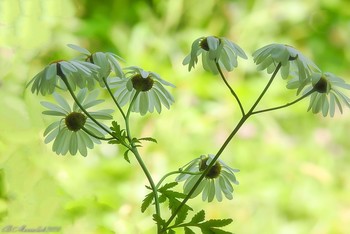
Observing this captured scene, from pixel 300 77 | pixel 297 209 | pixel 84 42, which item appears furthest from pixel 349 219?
pixel 300 77

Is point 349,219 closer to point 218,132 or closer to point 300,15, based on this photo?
point 218,132

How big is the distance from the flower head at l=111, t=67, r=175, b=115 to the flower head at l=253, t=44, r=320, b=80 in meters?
0.07

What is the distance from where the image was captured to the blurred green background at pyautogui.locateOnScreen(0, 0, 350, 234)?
101cm

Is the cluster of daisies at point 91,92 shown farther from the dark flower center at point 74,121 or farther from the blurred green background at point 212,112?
the blurred green background at point 212,112

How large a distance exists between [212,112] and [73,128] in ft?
3.10

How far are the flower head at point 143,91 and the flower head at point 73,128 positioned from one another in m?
0.02

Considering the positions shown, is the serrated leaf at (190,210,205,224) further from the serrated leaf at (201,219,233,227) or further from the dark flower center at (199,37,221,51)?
the dark flower center at (199,37,221,51)

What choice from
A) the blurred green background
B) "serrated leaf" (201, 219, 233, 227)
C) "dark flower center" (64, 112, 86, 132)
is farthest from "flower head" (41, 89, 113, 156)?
the blurred green background

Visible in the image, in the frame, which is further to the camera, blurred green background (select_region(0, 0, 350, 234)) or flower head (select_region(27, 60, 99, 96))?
blurred green background (select_region(0, 0, 350, 234))

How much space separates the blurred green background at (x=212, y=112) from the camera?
101 cm

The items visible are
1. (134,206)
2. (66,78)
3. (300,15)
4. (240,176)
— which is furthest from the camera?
(300,15)

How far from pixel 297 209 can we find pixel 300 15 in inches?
20.0

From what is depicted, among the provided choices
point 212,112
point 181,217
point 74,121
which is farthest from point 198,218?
point 212,112

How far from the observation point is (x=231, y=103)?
1.43 metres
